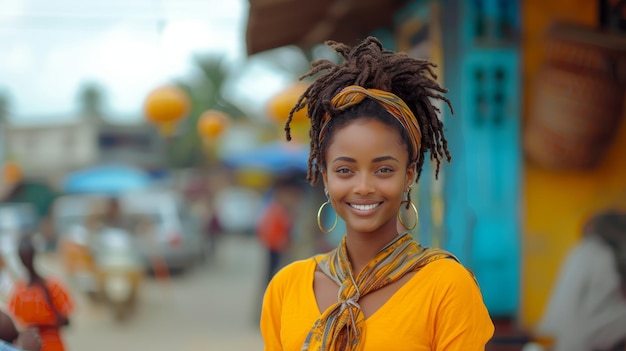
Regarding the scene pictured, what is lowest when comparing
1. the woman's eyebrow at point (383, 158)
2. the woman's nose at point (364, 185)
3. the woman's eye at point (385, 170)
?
the woman's nose at point (364, 185)

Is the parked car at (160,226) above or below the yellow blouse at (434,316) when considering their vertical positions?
below

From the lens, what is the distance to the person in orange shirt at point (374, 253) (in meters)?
1.84

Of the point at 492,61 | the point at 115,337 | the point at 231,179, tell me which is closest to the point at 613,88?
the point at 492,61

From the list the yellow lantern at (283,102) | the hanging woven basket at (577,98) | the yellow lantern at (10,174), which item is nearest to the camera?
the hanging woven basket at (577,98)

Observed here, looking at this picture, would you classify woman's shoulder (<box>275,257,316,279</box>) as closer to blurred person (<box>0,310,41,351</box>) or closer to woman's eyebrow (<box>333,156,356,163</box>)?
woman's eyebrow (<box>333,156,356,163</box>)

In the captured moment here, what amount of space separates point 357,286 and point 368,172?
0.95ft

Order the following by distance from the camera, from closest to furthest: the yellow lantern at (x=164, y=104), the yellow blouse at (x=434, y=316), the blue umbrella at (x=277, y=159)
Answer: the yellow blouse at (x=434, y=316) < the yellow lantern at (x=164, y=104) < the blue umbrella at (x=277, y=159)

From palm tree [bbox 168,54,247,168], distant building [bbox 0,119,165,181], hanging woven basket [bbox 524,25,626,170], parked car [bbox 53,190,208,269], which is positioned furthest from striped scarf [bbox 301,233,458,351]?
palm tree [bbox 168,54,247,168]

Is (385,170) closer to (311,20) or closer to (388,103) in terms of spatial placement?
(388,103)

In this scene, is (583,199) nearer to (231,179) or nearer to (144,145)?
(144,145)

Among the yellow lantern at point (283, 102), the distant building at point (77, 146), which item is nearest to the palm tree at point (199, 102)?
the distant building at point (77, 146)

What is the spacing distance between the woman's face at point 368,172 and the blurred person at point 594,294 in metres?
2.94

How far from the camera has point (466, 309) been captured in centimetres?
181

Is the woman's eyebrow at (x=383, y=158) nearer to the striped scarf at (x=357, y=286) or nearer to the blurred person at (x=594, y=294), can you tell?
the striped scarf at (x=357, y=286)
